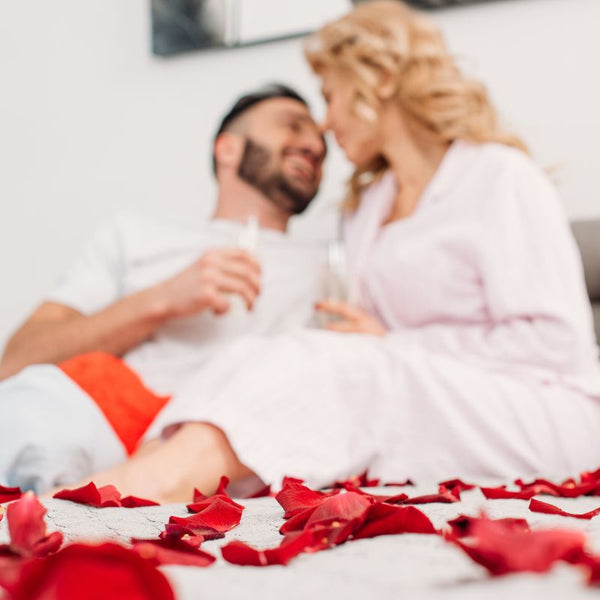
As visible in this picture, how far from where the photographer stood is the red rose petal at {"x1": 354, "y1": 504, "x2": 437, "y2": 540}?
458 millimetres

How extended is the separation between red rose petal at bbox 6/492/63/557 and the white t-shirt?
95 centimetres

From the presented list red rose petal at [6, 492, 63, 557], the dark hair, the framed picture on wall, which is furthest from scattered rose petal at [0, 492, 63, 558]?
the framed picture on wall

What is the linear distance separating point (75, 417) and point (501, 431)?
0.53m

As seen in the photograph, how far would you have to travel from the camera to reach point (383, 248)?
4.61ft

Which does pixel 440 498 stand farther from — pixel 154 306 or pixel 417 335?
pixel 154 306

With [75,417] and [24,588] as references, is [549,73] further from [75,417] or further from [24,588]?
[24,588]

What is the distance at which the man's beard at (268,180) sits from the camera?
1646 millimetres

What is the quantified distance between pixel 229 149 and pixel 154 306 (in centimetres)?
55

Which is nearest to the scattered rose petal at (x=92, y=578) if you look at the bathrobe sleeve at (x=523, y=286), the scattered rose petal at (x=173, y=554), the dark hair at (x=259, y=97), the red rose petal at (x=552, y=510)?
the scattered rose petal at (x=173, y=554)

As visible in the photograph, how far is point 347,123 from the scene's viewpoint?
57.7 inches

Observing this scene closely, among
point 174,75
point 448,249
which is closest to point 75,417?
point 448,249

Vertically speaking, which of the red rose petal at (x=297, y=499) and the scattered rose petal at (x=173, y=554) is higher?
the scattered rose petal at (x=173, y=554)

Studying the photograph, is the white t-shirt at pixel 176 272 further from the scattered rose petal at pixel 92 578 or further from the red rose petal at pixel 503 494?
the scattered rose petal at pixel 92 578

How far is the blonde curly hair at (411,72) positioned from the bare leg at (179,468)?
75 cm
